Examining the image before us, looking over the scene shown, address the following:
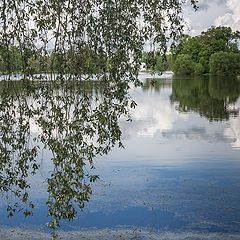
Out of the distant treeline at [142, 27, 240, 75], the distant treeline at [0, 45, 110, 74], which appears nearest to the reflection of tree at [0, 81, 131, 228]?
the distant treeline at [0, 45, 110, 74]

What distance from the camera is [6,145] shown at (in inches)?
179

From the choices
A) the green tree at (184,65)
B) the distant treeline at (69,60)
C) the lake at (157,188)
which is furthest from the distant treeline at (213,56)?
the distant treeline at (69,60)

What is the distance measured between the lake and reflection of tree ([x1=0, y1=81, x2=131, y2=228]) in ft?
1.16

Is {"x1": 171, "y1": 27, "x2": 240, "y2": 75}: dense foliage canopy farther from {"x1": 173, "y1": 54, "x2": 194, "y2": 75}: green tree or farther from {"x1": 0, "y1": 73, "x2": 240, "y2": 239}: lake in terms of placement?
{"x1": 0, "y1": 73, "x2": 240, "y2": 239}: lake

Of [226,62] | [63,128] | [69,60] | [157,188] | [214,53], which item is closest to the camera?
[63,128]

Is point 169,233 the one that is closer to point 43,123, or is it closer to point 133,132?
point 43,123

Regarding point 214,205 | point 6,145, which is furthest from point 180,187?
point 6,145

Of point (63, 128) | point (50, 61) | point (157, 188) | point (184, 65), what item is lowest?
point (157, 188)

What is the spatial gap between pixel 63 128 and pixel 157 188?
7484 millimetres

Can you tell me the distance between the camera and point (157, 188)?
1116 centimetres

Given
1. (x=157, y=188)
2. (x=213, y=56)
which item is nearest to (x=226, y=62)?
(x=213, y=56)

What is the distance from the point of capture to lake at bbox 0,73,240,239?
8.95 metres

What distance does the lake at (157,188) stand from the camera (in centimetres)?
895

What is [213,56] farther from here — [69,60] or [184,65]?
[69,60]
